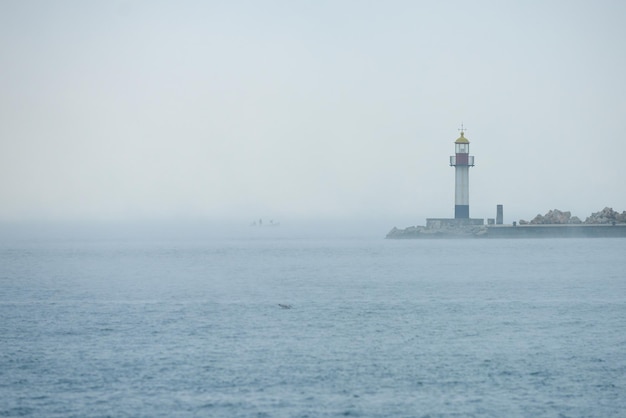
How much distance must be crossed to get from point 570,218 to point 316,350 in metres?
113

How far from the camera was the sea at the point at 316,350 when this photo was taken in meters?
23.9

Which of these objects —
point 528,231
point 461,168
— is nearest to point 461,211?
point 461,168

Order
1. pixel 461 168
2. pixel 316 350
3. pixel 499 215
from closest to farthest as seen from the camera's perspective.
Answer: pixel 316 350 < pixel 461 168 < pixel 499 215

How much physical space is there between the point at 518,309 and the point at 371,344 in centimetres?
1476

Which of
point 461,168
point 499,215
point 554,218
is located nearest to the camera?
point 461,168

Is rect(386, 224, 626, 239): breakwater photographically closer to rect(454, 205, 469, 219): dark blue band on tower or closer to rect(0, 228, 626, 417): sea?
rect(454, 205, 469, 219): dark blue band on tower

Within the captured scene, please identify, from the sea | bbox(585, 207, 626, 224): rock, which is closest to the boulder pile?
bbox(585, 207, 626, 224): rock

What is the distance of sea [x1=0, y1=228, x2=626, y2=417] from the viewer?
2388 cm

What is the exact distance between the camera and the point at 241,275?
242 ft

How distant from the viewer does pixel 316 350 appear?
104 feet

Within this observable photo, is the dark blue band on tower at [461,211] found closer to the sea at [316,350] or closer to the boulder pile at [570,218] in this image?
the boulder pile at [570,218]

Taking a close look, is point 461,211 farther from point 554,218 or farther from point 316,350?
point 316,350

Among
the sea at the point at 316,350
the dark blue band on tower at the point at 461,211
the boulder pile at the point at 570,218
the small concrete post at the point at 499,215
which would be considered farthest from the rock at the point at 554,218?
the sea at the point at 316,350

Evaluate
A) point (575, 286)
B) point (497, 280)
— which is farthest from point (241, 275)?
point (575, 286)
